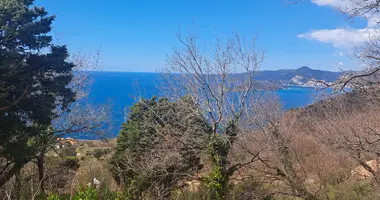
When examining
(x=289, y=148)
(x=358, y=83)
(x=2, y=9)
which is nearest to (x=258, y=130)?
(x=289, y=148)

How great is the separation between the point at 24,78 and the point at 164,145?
176 inches

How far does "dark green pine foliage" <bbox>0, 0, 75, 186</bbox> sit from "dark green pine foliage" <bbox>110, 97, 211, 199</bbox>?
2702mm

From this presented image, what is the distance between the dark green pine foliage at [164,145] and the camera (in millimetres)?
9148

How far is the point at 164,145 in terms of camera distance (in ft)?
31.9

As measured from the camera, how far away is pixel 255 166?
9.34 meters

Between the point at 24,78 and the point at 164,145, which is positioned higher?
the point at 24,78

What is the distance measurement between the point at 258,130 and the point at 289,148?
108cm

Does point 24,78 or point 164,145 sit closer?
point 24,78

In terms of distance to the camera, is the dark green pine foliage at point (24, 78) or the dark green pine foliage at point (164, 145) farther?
the dark green pine foliage at point (164, 145)

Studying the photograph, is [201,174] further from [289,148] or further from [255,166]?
[289,148]

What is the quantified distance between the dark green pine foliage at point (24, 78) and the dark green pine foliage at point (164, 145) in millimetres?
2702

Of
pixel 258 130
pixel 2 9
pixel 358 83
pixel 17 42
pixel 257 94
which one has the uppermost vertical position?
pixel 2 9

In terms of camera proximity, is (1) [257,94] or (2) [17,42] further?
(1) [257,94]

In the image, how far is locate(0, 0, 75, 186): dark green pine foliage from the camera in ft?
24.0
